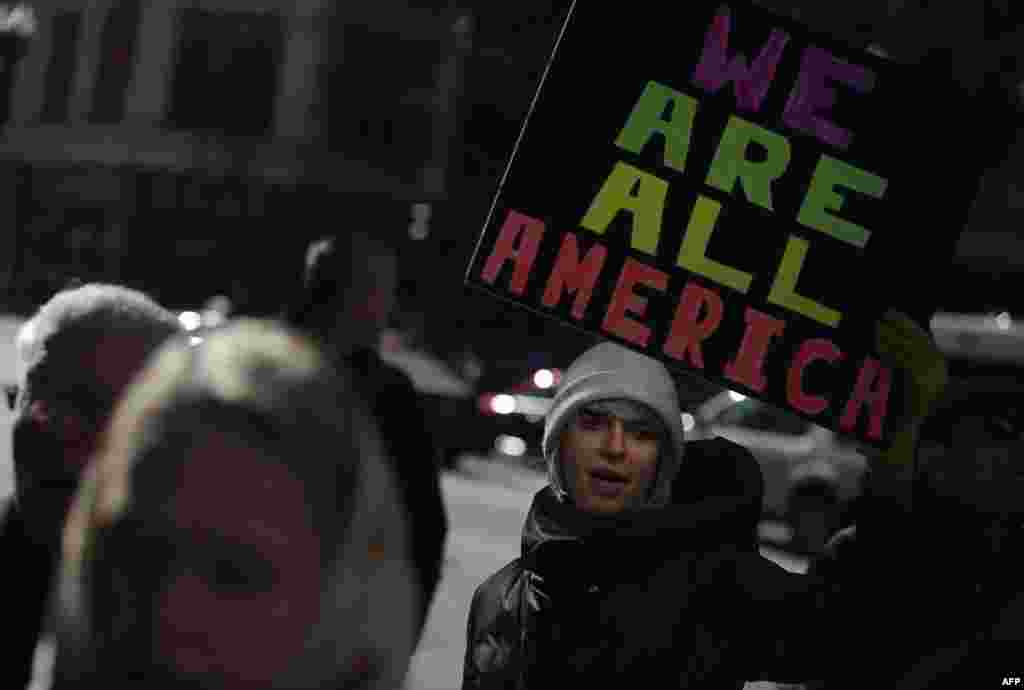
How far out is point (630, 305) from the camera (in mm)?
2990

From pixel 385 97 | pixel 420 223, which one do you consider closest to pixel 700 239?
pixel 420 223

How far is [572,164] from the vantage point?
309cm

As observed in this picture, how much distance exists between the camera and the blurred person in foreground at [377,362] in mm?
→ 1403

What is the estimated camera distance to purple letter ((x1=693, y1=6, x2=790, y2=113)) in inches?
118

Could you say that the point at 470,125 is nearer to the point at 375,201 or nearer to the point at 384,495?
the point at 375,201

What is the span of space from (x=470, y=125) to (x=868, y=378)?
32.3 meters

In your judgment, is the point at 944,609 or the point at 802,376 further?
the point at 802,376

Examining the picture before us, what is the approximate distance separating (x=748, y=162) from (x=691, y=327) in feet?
1.35

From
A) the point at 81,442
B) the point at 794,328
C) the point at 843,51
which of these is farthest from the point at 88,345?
the point at 843,51

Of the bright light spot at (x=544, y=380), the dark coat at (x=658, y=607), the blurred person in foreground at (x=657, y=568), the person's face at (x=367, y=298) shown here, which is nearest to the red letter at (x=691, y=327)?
the blurred person in foreground at (x=657, y=568)

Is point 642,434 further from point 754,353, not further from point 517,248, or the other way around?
point 517,248

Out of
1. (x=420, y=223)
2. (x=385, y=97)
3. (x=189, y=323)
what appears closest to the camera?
(x=189, y=323)

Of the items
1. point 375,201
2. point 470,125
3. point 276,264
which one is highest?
point 470,125

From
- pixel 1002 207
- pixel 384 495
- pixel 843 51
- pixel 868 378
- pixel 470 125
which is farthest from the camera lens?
pixel 470 125
